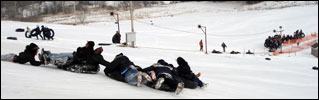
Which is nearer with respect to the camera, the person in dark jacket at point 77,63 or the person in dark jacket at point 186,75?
the person in dark jacket at point 186,75

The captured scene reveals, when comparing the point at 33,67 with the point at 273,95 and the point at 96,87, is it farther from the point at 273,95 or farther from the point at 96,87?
the point at 273,95

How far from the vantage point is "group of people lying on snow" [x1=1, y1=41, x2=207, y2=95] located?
5.25 meters

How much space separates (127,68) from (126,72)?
87mm

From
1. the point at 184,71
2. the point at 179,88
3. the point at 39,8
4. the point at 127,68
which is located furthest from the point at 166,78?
the point at 39,8

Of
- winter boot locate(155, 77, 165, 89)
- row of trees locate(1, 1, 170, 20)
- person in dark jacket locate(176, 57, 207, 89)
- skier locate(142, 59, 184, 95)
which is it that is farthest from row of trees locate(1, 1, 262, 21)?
winter boot locate(155, 77, 165, 89)

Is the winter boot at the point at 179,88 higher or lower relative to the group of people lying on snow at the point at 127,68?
lower

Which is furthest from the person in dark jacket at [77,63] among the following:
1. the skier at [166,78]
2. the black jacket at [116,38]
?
the black jacket at [116,38]

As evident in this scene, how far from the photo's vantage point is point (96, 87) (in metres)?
4.85

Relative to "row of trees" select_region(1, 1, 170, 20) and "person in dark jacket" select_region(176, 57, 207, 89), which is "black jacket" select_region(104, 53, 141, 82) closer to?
"person in dark jacket" select_region(176, 57, 207, 89)

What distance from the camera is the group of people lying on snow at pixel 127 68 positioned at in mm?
5246

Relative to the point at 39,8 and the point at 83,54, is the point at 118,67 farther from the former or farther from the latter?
the point at 39,8

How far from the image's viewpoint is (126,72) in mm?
5621

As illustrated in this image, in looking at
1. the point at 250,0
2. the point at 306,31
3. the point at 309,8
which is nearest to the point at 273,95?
the point at 306,31

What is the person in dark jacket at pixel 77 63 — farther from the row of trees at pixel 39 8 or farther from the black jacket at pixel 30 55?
the row of trees at pixel 39 8
